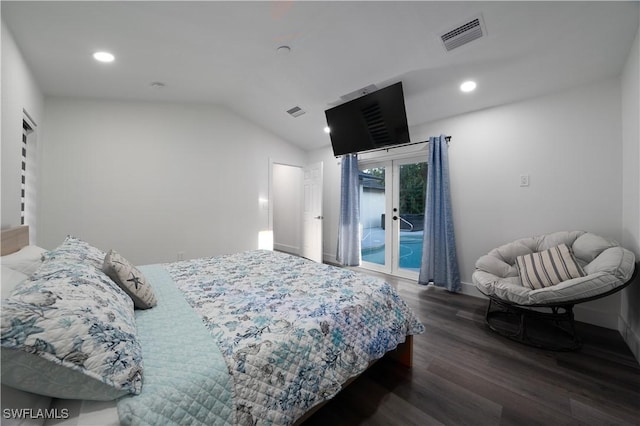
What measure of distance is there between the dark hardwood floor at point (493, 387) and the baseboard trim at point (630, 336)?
44 millimetres

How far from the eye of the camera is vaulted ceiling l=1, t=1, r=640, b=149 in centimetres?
196

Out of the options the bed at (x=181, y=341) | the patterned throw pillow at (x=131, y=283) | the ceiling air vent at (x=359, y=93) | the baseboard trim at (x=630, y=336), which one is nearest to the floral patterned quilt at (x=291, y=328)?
the bed at (x=181, y=341)

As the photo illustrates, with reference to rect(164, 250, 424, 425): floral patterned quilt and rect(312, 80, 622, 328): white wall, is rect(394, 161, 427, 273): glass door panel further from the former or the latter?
rect(164, 250, 424, 425): floral patterned quilt

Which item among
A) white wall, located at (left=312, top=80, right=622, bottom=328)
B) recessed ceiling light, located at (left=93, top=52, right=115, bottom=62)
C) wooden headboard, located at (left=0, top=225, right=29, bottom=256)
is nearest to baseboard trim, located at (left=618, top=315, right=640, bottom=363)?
white wall, located at (left=312, top=80, right=622, bottom=328)

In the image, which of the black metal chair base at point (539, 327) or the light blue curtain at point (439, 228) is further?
the light blue curtain at point (439, 228)

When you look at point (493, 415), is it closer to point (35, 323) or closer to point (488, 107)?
point (35, 323)

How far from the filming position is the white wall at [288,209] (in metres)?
6.09

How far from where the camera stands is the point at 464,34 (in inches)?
86.7

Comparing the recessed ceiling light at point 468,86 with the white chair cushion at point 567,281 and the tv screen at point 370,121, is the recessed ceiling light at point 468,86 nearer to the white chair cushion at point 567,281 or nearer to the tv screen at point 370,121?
the tv screen at point 370,121

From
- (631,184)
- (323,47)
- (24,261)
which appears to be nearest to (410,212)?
(631,184)

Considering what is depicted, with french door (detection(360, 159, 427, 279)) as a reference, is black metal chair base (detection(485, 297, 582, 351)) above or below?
below

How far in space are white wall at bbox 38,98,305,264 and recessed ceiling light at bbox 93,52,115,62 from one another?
1.06 m

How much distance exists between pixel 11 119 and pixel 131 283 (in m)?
1.90

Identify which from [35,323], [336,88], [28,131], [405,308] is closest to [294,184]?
[336,88]
